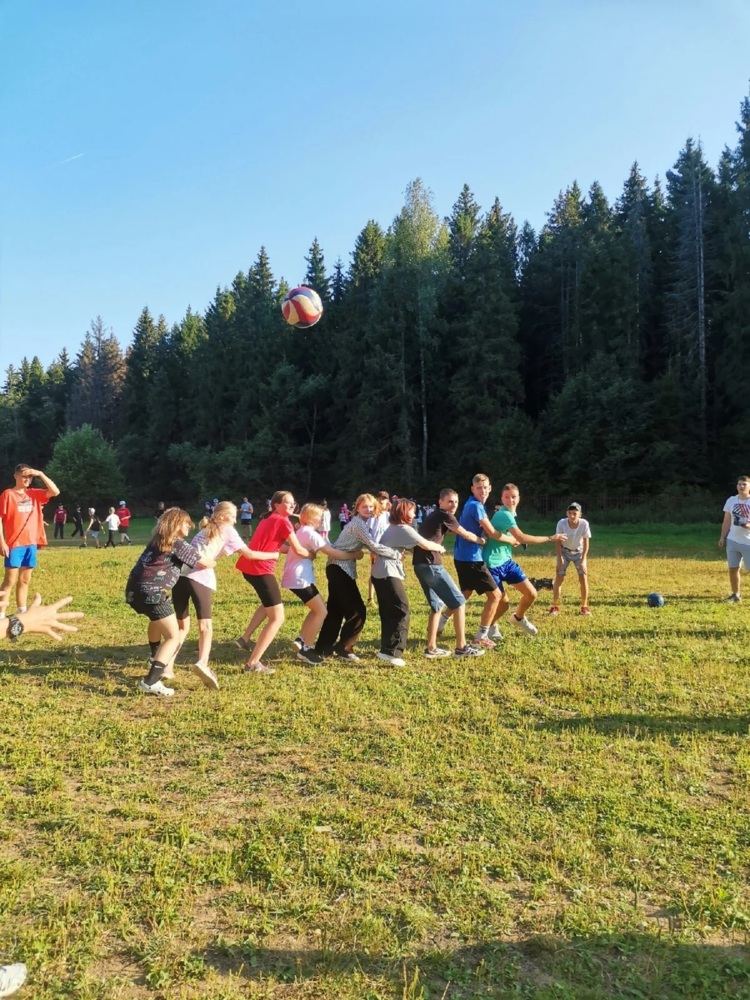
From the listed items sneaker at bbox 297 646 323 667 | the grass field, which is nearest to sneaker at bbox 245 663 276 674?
the grass field

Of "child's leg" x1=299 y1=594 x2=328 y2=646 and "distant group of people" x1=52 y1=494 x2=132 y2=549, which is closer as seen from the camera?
"child's leg" x1=299 y1=594 x2=328 y2=646

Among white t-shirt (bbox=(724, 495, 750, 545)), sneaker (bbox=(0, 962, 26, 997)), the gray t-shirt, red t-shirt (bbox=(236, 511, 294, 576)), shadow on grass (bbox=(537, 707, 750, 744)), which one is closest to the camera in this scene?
sneaker (bbox=(0, 962, 26, 997))

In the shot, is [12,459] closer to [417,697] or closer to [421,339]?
[421,339]

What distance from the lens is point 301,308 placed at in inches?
491

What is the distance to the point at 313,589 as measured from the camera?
26.2 feet

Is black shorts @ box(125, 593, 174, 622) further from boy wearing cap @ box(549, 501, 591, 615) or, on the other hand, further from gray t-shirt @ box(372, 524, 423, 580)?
boy wearing cap @ box(549, 501, 591, 615)

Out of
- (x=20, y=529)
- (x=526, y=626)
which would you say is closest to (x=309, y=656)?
(x=526, y=626)

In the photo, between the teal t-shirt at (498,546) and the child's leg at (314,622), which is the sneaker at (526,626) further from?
the child's leg at (314,622)

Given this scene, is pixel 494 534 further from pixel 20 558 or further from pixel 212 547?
pixel 20 558

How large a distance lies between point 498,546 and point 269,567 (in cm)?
306

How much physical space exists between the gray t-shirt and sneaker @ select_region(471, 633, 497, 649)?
4.70ft

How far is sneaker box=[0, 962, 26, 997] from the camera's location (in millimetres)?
2621

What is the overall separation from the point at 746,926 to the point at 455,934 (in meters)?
1.32

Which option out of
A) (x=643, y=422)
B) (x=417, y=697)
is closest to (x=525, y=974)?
(x=417, y=697)
